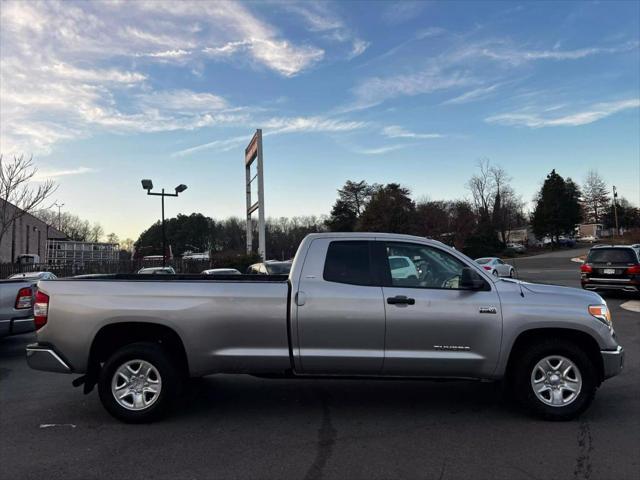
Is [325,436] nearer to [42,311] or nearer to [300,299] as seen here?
[300,299]

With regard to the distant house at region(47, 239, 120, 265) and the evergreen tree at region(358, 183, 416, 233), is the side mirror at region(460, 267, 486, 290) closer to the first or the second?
the distant house at region(47, 239, 120, 265)

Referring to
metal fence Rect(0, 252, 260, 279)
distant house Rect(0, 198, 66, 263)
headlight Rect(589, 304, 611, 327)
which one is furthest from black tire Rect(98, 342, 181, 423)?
distant house Rect(0, 198, 66, 263)

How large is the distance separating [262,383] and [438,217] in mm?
57362

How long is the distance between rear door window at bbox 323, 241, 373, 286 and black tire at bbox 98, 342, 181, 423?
6.01 feet

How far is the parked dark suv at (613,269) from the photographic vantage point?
1522 cm

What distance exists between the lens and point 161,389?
505 centimetres

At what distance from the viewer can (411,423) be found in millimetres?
5027

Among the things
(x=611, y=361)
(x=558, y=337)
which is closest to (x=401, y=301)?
(x=558, y=337)

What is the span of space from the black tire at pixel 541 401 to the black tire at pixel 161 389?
346cm

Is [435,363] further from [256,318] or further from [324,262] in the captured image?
[256,318]

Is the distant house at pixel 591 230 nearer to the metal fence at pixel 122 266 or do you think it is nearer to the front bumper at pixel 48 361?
the metal fence at pixel 122 266

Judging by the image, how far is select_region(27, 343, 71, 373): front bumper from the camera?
5121mm

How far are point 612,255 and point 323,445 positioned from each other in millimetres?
14581

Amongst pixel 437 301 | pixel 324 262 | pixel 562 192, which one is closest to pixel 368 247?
pixel 324 262
